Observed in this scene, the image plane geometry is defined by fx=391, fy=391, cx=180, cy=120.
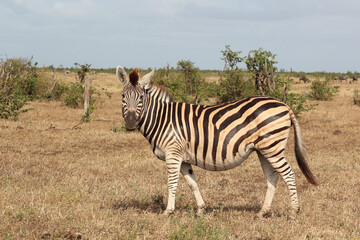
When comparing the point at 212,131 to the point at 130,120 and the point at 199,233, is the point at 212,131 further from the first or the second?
the point at 199,233

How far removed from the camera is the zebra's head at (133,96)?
223 inches

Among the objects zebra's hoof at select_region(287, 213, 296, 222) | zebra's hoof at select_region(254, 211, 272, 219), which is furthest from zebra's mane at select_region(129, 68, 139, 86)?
zebra's hoof at select_region(287, 213, 296, 222)

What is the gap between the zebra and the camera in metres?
5.83

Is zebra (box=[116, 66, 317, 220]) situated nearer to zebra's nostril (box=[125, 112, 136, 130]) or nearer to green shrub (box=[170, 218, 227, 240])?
zebra's nostril (box=[125, 112, 136, 130])

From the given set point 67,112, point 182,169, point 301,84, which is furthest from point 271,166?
point 301,84

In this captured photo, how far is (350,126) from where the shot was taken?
55.7ft

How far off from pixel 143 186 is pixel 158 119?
2.25 metres

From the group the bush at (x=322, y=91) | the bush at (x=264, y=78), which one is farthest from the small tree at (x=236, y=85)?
the bush at (x=322, y=91)

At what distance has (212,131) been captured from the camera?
5969 millimetres

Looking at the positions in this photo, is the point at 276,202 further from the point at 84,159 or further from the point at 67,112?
the point at 67,112

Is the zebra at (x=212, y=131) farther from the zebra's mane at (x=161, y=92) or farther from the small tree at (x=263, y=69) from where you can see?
the small tree at (x=263, y=69)

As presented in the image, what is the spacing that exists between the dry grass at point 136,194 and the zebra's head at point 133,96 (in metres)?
1.42

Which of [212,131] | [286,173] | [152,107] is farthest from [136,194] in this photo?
[286,173]

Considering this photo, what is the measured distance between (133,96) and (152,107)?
497 millimetres
